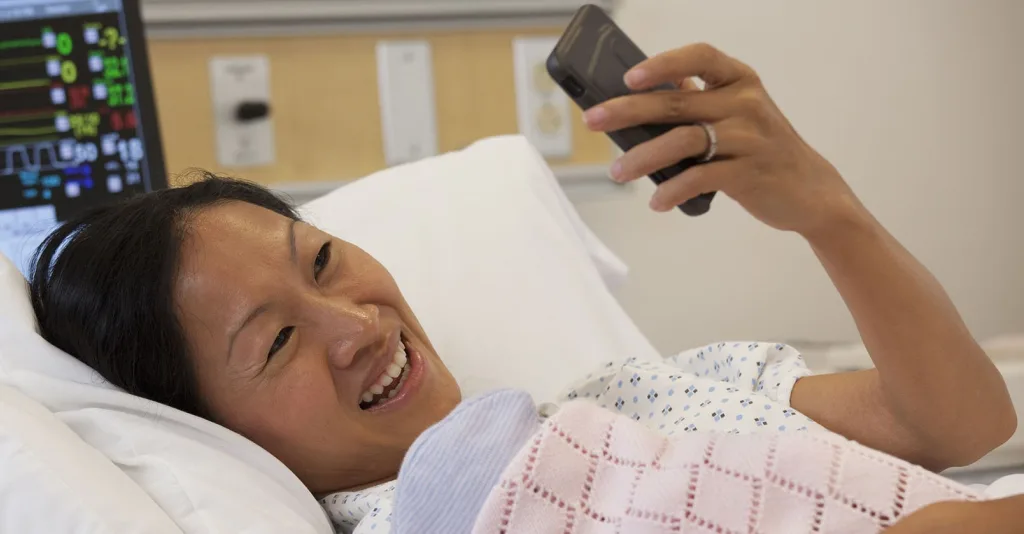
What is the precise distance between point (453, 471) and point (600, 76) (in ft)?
1.16

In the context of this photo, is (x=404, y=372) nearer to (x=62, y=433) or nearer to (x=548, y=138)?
(x=62, y=433)

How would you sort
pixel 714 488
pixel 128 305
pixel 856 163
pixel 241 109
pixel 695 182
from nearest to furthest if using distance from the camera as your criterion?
1. pixel 714 488
2. pixel 695 182
3. pixel 128 305
4. pixel 241 109
5. pixel 856 163

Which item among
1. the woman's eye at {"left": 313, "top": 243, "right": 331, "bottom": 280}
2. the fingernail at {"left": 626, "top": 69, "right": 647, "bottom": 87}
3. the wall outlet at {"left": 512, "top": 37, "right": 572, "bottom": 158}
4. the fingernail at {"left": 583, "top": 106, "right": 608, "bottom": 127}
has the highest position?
the fingernail at {"left": 626, "top": 69, "right": 647, "bottom": 87}

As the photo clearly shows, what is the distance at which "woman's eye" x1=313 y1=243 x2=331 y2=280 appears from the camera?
98cm

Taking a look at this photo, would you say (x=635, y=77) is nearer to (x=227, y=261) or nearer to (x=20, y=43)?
(x=227, y=261)

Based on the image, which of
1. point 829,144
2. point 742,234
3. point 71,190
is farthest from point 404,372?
point 829,144

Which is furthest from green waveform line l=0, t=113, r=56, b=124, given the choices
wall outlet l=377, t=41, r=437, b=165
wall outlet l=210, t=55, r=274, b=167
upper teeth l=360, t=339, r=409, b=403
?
upper teeth l=360, t=339, r=409, b=403

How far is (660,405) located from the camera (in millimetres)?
959

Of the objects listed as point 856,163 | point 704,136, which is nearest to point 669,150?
point 704,136

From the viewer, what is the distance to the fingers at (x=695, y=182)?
2.43 ft

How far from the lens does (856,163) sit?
193 cm

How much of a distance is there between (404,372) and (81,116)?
798mm

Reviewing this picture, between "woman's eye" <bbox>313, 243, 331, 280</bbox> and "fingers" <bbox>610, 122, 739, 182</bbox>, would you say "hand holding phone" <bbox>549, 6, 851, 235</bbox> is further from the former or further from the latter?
"woman's eye" <bbox>313, 243, 331, 280</bbox>

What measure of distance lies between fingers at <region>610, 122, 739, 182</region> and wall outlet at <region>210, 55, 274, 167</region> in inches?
43.6
